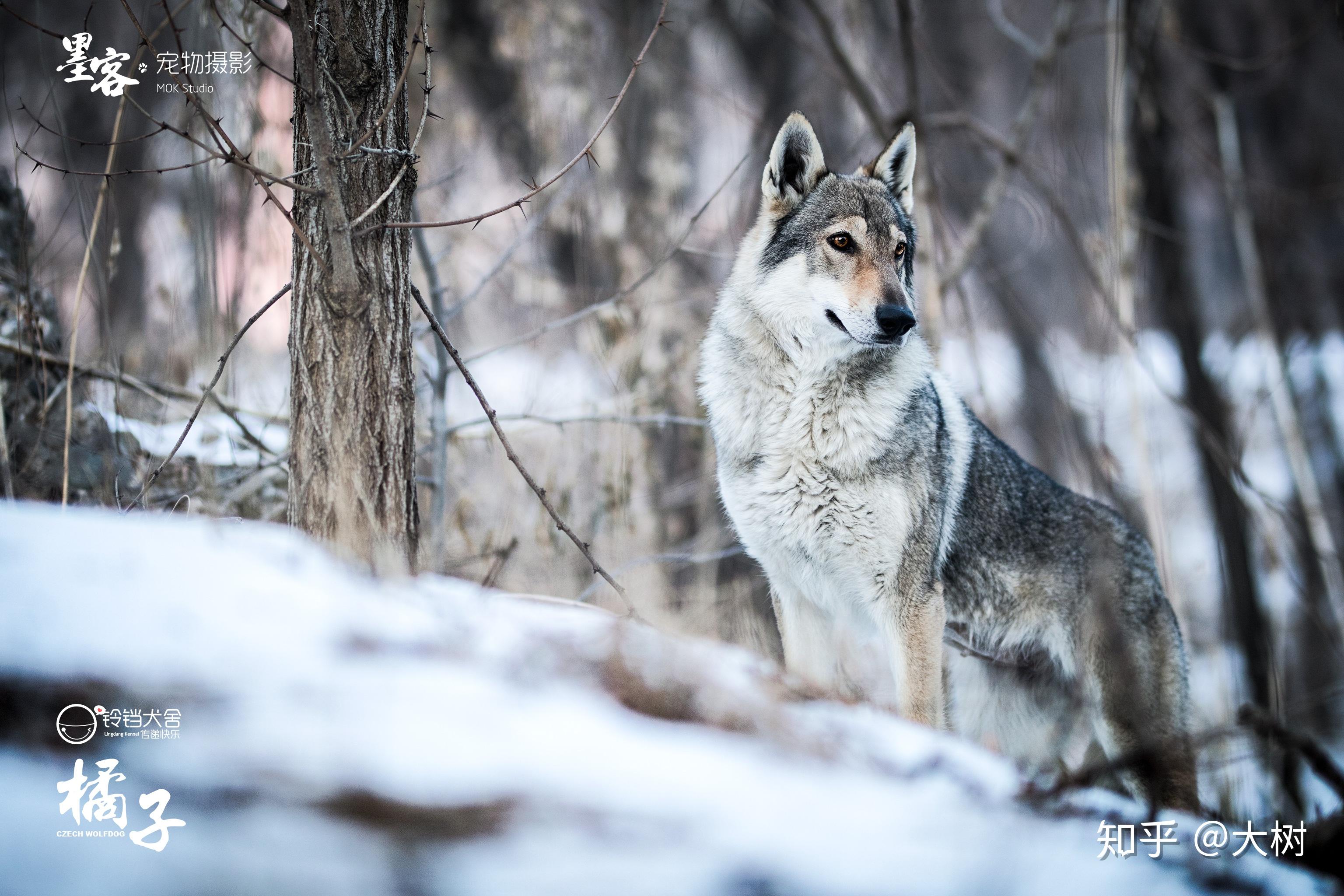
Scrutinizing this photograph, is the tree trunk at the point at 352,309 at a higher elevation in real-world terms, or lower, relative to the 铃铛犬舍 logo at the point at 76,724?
higher

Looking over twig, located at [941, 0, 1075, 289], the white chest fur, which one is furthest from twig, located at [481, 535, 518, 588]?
twig, located at [941, 0, 1075, 289]

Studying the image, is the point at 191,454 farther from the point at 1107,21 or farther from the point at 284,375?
the point at 1107,21

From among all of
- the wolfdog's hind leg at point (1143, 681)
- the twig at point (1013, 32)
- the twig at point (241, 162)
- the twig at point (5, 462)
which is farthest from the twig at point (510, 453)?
the twig at point (1013, 32)

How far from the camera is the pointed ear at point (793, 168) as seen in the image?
3.19m

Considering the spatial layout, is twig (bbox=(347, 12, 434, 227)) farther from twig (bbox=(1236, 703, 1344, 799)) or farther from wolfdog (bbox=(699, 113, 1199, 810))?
twig (bbox=(1236, 703, 1344, 799))

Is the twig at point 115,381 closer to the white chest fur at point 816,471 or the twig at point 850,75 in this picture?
the white chest fur at point 816,471

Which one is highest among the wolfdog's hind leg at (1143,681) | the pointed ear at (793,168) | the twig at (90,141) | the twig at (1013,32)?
the twig at (1013,32)

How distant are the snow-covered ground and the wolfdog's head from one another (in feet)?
4.97

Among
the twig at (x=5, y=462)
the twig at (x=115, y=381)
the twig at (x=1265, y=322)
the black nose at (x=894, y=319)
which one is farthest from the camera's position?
the twig at (x=1265, y=322)

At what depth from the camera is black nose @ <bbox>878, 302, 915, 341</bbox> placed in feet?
9.10

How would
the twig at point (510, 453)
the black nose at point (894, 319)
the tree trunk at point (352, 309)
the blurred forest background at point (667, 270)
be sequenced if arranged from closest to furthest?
1. the tree trunk at point (352, 309)
2. the twig at point (510, 453)
3. the black nose at point (894, 319)
4. the blurred forest background at point (667, 270)

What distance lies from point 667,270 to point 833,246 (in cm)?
315

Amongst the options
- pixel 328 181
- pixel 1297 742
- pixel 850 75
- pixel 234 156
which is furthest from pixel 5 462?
pixel 850 75

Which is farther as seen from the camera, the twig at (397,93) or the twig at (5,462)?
the twig at (5,462)
